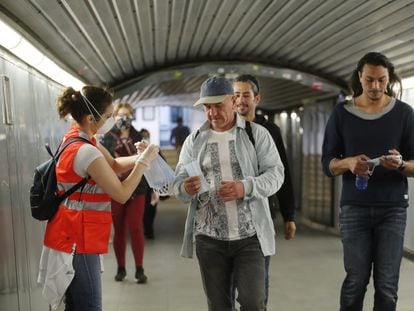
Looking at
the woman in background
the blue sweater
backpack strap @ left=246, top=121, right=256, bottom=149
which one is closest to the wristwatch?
the blue sweater

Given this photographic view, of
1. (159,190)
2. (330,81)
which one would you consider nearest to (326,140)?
(159,190)

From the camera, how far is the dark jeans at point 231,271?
266 cm

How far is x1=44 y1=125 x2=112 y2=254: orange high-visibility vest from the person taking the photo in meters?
2.47

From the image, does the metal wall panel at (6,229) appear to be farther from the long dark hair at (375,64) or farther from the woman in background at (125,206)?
the long dark hair at (375,64)

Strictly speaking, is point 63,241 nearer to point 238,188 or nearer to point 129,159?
point 129,159

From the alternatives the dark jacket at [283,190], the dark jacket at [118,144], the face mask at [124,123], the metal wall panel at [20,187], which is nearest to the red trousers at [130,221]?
the dark jacket at [118,144]

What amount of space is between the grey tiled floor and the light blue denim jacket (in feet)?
6.34

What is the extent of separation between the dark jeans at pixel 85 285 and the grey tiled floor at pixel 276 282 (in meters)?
2.00

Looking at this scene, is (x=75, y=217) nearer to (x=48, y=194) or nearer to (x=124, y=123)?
(x=48, y=194)

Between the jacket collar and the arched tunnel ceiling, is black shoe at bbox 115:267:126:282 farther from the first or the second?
the jacket collar

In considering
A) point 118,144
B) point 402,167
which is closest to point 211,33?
point 118,144

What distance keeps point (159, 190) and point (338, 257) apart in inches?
168

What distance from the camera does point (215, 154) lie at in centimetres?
277

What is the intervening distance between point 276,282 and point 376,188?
8.72ft
